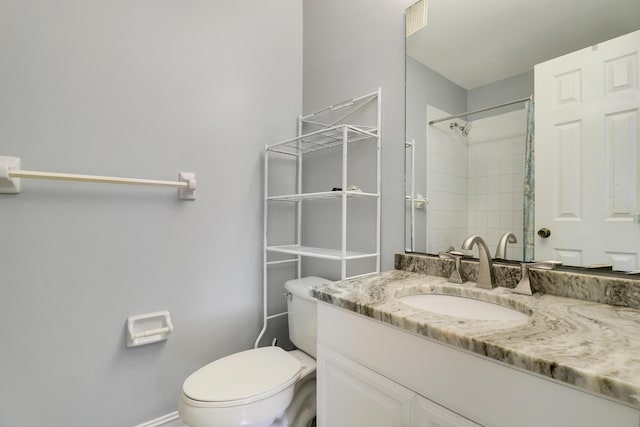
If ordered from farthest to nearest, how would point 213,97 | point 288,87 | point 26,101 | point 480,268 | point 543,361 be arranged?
point 288,87
point 213,97
point 26,101
point 480,268
point 543,361

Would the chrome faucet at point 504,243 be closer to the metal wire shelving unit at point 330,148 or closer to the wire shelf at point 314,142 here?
the metal wire shelving unit at point 330,148

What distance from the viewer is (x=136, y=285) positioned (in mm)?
1298

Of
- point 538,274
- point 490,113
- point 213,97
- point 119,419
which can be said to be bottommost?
point 119,419

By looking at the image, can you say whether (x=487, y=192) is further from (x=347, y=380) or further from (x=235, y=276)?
(x=235, y=276)

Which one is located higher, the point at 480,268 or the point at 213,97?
the point at 213,97

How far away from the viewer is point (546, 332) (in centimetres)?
62

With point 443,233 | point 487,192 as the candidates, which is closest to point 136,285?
point 443,233

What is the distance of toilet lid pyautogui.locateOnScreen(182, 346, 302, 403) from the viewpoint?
102 cm

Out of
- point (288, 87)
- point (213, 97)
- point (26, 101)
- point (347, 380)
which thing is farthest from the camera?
point (288, 87)

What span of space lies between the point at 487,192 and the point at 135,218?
1493 mm

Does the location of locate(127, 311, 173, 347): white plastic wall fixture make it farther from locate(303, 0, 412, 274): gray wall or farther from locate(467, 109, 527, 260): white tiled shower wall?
locate(467, 109, 527, 260): white tiled shower wall

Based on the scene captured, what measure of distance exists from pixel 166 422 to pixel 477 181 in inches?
69.3

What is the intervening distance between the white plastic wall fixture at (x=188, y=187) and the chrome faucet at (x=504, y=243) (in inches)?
52.3

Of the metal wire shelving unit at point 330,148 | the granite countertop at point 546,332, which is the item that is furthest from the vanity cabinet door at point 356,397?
the metal wire shelving unit at point 330,148
